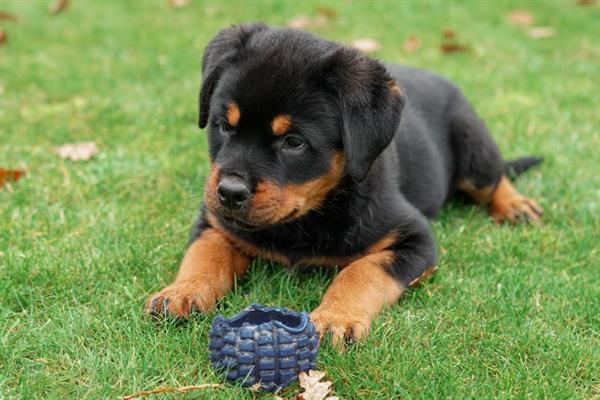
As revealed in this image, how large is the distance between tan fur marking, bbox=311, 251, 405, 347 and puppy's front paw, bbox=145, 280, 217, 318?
1.27ft

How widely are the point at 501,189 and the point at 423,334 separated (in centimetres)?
168

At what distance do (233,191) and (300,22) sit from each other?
15.2 ft

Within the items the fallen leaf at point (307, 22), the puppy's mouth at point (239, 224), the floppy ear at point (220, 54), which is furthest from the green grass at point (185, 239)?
the floppy ear at point (220, 54)

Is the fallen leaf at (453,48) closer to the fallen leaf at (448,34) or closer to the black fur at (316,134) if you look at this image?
the fallen leaf at (448,34)

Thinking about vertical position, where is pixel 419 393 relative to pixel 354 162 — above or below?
below

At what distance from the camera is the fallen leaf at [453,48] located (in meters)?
6.60

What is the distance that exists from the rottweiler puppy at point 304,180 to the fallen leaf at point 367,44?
131 inches

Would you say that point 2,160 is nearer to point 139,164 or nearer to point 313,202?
point 139,164

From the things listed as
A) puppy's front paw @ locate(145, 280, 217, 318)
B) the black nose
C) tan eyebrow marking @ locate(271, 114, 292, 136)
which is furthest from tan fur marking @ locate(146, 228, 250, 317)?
tan eyebrow marking @ locate(271, 114, 292, 136)

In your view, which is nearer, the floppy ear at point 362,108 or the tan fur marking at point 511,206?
the floppy ear at point 362,108

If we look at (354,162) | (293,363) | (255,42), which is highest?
(255,42)

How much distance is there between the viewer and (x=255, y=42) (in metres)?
2.90

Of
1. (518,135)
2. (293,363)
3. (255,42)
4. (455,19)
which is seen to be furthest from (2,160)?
(455,19)

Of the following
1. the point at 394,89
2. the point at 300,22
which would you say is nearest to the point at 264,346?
the point at 394,89
